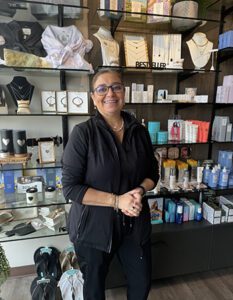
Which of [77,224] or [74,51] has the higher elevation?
[74,51]

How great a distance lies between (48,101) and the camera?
5.07ft

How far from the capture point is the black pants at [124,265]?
1120 mm

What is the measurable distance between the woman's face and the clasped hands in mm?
388

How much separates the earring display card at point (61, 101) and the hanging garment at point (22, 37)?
0.88ft

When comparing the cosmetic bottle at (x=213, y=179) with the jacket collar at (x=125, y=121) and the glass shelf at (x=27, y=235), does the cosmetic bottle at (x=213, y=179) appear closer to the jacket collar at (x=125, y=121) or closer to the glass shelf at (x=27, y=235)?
the jacket collar at (x=125, y=121)

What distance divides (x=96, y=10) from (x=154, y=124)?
0.89 meters

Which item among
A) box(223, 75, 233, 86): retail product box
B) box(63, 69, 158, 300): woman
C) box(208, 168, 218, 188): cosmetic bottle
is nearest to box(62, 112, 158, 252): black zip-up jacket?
box(63, 69, 158, 300): woman

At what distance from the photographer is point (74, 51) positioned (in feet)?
4.80

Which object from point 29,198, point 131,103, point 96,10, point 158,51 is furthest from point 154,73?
point 29,198

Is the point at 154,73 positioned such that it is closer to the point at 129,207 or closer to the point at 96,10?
the point at 96,10

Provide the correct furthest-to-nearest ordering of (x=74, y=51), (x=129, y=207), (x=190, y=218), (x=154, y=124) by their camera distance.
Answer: (x=190, y=218) → (x=154, y=124) → (x=74, y=51) → (x=129, y=207)

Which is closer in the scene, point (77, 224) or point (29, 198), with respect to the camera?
point (77, 224)

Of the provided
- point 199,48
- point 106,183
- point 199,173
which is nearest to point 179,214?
point 199,173

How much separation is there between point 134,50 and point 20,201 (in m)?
1.34
